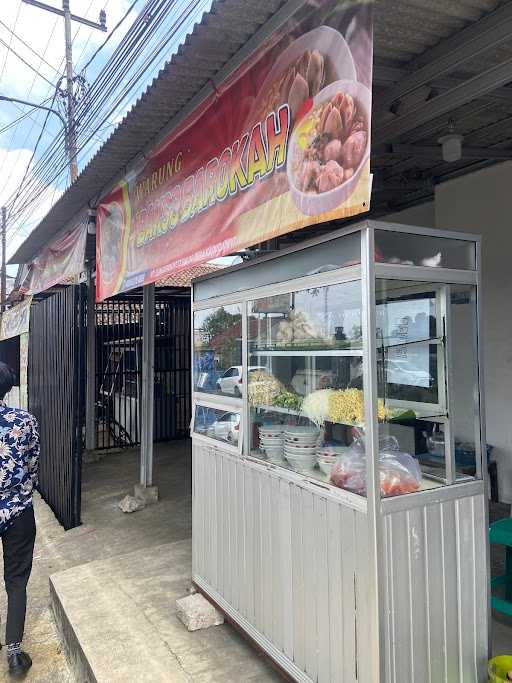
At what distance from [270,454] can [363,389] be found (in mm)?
943

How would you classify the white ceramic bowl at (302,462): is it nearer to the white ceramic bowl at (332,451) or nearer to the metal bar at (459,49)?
the white ceramic bowl at (332,451)

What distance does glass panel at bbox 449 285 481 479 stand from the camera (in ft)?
7.47

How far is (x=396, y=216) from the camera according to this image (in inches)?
238

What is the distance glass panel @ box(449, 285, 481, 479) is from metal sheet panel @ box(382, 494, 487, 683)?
0.71 ft

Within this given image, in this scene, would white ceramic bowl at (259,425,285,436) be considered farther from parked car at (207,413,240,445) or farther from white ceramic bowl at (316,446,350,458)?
white ceramic bowl at (316,446,350,458)

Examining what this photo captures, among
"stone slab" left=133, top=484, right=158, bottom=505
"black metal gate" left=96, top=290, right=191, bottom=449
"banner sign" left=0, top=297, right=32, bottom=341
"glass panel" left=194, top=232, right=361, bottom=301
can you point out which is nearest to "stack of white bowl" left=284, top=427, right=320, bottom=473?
"glass panel" left=194, top=232, right=361, bottom=301

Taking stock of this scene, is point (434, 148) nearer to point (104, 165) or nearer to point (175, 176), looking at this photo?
point (175, 176)

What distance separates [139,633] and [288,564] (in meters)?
1.20

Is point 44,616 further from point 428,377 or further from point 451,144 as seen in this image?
point 451,144

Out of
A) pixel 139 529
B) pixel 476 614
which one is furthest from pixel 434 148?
pixel 139 529

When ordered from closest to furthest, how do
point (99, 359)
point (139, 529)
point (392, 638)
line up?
point (392, 638) < point (139, 529) < point (99, 359)

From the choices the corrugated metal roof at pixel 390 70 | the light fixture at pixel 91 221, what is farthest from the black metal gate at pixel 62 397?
the corrugated metal roof at pixel 390 70

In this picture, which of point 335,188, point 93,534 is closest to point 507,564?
point 335,188

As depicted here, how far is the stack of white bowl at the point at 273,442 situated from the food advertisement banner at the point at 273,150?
102 cm
